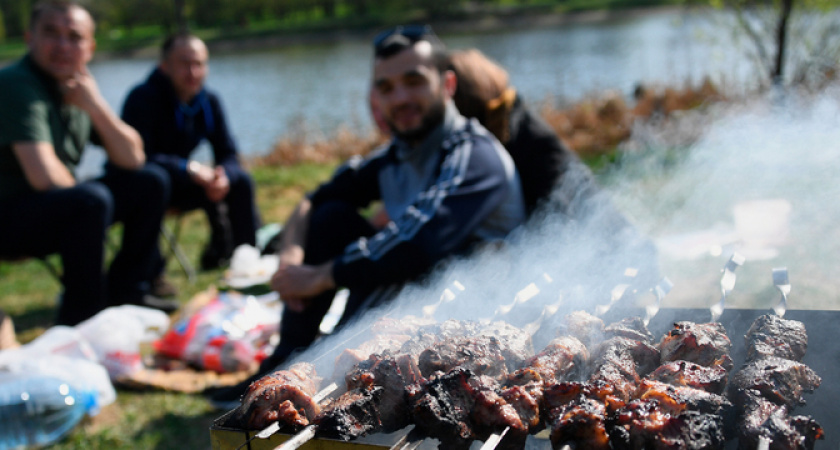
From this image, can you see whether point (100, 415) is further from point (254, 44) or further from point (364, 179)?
point (254, 44)

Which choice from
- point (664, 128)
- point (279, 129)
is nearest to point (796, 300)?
point (664, 128)

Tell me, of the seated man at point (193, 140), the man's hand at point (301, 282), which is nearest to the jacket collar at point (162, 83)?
the seated man at point (193, 140)

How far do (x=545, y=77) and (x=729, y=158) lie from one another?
12.1 m

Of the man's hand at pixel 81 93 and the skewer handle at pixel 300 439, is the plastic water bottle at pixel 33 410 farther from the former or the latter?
the skewer handle at pixel 300 439

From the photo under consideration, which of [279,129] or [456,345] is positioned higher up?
[456,345]

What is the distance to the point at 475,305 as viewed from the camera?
269 cm

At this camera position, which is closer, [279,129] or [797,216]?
[797,216]

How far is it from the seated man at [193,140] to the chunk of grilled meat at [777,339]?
483 cm

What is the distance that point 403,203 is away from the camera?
12.1ft

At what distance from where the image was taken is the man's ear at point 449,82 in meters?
3.67

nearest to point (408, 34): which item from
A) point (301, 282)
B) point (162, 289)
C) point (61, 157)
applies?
point (301, 282)

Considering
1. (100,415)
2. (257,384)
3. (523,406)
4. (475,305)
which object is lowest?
(100,415)

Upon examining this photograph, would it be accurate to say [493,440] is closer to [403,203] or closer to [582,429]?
[582,429]

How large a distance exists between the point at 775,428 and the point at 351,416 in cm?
108
